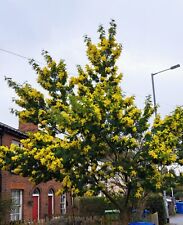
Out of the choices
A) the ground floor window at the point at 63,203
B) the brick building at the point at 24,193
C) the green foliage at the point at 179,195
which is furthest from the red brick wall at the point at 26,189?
the green foliage at the point at 179,195

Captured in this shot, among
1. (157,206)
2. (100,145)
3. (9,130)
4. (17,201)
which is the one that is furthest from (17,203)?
(100,145)

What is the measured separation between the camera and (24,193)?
2352 cm

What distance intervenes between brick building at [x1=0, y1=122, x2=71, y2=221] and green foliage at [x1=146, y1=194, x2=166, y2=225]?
262 inches

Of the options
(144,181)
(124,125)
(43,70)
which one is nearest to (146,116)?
(124,125)

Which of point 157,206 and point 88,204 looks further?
point 88,204

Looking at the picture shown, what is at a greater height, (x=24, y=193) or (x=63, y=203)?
(x=24, y=193)

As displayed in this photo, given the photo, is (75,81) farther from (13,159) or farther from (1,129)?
(1,129)

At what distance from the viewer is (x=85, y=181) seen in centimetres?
1180

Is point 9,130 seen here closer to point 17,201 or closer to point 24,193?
point 24,193

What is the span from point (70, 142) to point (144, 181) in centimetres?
269

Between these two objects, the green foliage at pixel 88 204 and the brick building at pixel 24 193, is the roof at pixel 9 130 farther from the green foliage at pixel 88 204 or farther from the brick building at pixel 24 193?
the green foliage at pixel 88 204

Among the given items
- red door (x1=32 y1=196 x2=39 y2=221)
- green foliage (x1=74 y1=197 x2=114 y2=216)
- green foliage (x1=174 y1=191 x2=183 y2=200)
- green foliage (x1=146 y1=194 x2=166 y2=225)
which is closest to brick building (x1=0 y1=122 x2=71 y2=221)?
red door (x1=32 y1=196 x2=39 y2=221)

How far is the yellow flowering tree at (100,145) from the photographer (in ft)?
36.5

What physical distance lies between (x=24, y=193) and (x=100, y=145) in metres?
13.5
